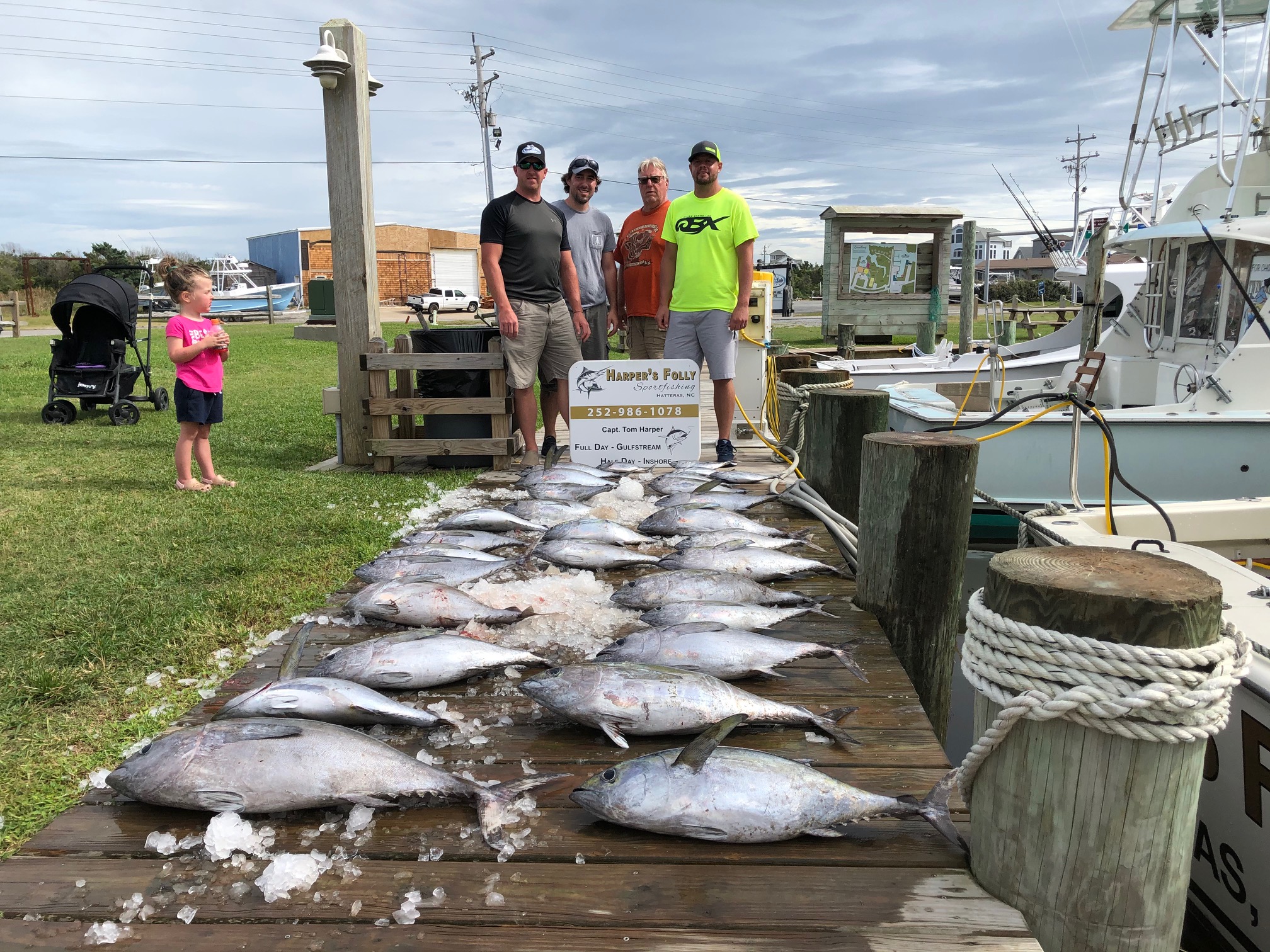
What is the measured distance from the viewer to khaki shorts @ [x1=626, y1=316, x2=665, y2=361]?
23.2 feet

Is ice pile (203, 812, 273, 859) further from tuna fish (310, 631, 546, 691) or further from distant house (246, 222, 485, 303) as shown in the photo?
distant house (246, 222, 485, 303)

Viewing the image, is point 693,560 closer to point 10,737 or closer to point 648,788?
point 648,788

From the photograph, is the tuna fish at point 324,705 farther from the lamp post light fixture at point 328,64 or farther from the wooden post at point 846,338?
the wooden post at point 846,338

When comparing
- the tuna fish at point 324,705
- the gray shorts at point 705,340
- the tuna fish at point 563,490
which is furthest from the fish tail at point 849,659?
the gray shorts at point 705,340

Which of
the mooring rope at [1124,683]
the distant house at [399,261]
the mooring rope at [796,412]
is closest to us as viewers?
the mooring rope at [1124,683]

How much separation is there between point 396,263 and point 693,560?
158 ft

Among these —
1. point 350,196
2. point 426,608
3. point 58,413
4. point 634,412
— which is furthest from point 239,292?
point 426,608

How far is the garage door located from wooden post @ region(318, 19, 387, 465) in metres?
45.2

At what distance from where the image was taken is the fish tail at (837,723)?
2.28m

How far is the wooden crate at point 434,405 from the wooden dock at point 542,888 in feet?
15.1

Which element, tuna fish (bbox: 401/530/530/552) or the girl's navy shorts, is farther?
the girl's navy shorts

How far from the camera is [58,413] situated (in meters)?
9.88

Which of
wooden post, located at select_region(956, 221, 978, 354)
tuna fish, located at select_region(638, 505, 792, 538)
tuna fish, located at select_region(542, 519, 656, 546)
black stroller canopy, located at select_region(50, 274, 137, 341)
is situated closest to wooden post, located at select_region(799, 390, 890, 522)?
tuna fish, located at select_region(638, 505, 792, 538)

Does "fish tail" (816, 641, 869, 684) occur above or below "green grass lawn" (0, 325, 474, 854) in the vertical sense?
above
